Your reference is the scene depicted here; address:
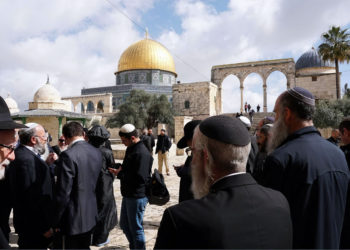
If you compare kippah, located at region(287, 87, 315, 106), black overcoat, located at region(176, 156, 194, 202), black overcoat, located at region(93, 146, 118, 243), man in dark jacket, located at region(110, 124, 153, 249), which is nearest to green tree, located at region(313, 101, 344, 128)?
man in dark jacket, located at region(110, 124, 153, 249)

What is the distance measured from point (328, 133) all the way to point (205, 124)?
21.3 m

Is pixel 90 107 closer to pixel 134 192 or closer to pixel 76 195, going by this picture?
pixel 134 192

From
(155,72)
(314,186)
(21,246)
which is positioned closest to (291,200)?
(314,186)

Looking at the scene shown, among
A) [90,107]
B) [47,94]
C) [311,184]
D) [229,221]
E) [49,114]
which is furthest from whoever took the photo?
[90,107]

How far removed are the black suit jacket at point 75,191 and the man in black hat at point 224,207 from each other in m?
1.64

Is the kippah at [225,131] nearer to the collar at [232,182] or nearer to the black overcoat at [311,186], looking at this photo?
the collar at [232,182]

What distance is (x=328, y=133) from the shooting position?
19578 mm

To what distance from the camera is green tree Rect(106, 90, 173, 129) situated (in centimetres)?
2652

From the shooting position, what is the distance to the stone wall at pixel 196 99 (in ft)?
98.5

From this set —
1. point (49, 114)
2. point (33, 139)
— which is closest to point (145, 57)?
point (49, 114)

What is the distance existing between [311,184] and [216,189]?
711mm

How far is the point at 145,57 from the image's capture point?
38031 millimetres

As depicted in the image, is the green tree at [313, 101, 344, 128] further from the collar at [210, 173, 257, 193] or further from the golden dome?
the golden dome

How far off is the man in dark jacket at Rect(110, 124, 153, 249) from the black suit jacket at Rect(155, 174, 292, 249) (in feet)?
7.56
